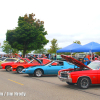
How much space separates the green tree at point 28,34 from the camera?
103ft

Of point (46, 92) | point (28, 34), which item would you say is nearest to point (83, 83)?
point (46, 92)

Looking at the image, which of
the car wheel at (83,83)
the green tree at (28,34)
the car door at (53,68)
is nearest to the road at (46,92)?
the car wheel at (83,83)

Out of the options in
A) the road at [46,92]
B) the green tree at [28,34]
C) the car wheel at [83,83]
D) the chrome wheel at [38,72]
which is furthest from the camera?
the green tree at [28,34]

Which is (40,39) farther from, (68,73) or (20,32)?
(68,73)

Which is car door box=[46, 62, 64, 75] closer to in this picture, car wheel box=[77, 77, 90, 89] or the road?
the road

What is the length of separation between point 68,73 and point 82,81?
0.79 metres

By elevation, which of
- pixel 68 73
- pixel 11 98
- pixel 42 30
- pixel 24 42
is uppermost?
pixel 42 30

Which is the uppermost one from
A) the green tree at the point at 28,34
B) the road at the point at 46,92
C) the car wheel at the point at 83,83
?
the green tree at the point at 28,34

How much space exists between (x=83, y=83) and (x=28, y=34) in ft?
79.0

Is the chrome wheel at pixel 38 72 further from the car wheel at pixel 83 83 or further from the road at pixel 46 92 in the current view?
the car wheel at pixel 83 83

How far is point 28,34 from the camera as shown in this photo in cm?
3181

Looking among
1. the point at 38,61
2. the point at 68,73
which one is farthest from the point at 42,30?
the point at 68,73

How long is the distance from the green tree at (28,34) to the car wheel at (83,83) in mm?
23275

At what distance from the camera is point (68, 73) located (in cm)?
886
